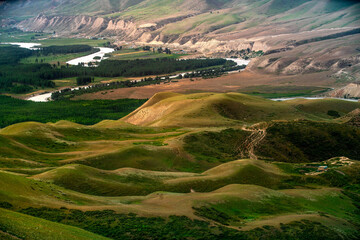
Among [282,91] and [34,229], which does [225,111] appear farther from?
[282,91]

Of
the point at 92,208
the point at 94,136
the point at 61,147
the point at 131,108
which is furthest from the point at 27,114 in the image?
the point at 92,208

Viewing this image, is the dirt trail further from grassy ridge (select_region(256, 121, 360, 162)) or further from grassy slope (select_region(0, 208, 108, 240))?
grassy slope (select_region(0, 208, 108, 240))

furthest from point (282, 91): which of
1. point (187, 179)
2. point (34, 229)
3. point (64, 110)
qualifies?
point (34, 229)

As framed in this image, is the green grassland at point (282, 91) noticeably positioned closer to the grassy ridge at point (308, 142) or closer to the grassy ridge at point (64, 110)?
the grassy ridge at point (64, 110)

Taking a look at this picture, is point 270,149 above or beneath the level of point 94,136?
beneath

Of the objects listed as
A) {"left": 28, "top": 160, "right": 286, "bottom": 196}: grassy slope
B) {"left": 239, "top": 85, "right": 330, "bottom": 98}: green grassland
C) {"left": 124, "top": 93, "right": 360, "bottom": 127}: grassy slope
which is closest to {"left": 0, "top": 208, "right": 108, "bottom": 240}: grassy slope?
{"left": 28, "top": 160, "right": 286, "bottom": 196}: grassy slope

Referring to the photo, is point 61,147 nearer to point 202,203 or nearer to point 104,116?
point 202,203
